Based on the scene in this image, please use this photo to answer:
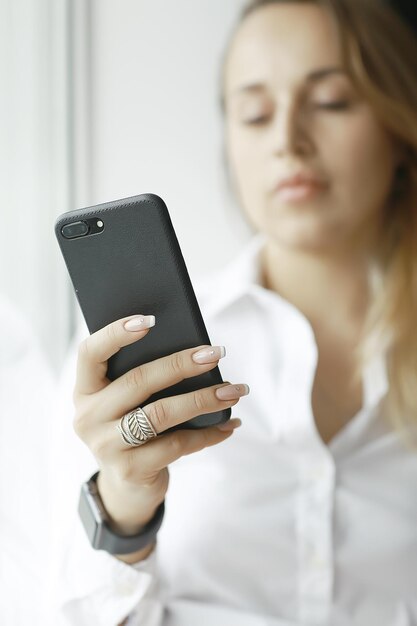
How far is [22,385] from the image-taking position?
93 centimetres

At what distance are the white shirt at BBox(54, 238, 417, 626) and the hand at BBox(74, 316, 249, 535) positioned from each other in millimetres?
187

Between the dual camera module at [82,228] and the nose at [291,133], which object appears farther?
the nose at [291,133]

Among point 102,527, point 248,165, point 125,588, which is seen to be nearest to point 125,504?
point 102,527

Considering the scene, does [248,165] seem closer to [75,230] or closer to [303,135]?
[303,135]

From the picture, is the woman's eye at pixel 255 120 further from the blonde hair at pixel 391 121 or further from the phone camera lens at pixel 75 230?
the phone camera lens at pixel 75 230

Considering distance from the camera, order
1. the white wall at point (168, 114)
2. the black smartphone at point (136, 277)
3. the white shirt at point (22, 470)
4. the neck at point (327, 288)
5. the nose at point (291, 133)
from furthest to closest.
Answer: the white wall at point (168, 114)
the neck at point (327, 288)
the nose at point (291, 133)
the white shirt at point (22, 470)
the black smartphone at point (136, 277)

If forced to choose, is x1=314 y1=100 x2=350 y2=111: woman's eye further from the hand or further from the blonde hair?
the hand

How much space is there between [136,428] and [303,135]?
0.51 meters

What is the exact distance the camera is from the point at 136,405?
599mm

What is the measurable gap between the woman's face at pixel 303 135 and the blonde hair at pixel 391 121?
20 mm

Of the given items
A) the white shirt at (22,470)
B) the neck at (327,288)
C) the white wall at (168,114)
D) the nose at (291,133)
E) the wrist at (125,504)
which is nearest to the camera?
the wrist at (125,504)

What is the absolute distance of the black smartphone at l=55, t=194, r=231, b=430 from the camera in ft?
1.83

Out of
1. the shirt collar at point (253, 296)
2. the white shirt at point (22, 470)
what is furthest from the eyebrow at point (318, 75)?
the white shirt at point (22, 470)

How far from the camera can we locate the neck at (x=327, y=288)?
104 cm
